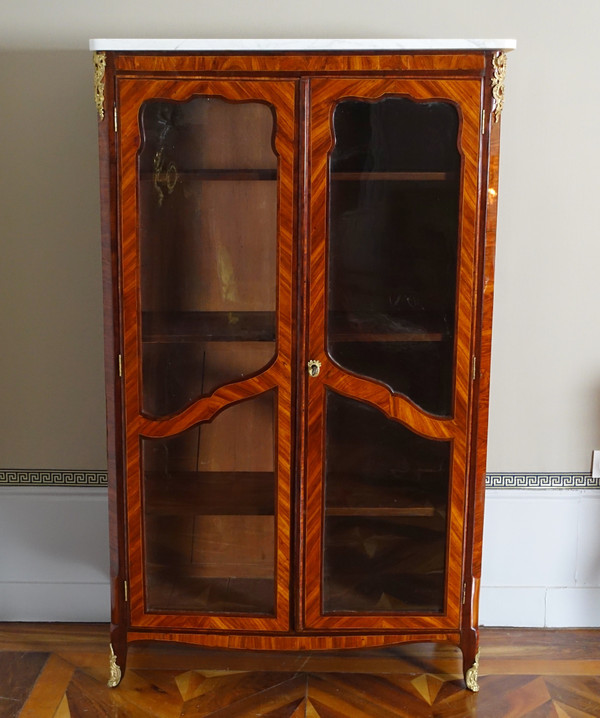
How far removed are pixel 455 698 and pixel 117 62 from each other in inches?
59.0

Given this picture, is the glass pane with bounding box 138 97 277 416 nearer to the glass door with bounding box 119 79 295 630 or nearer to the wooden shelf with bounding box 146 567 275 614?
the glass door with bounding box 119 79 295 630

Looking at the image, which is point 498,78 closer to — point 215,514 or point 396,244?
point 396,244

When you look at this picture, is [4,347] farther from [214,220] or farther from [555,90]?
[555,90]

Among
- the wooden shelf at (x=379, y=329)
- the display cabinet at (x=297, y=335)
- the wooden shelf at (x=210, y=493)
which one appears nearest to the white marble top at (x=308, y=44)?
the display cabinet at (x=297, y=335)

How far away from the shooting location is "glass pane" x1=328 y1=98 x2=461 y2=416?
5.14 feet

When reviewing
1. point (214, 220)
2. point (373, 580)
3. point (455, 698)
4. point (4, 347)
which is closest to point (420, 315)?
point (214, 220)

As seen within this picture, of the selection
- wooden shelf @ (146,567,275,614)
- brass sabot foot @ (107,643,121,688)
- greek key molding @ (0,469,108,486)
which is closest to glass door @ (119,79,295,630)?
wooden shelf @ (146,567,275,614)

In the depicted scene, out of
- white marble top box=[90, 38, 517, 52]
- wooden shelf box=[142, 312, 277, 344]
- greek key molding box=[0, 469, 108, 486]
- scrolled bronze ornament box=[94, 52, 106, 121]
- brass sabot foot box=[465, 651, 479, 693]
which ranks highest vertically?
white marble top box=[90, 38, 517, 52]

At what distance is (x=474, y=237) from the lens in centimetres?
160

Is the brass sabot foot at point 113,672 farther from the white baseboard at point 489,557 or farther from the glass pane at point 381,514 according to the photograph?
the glass pane at point 381,514

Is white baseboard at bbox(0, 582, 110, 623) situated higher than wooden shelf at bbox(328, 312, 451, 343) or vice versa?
wooden shelf at bbox(328, 312, 451, 343)

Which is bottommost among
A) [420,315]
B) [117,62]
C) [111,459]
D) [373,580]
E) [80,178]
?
[373,580]

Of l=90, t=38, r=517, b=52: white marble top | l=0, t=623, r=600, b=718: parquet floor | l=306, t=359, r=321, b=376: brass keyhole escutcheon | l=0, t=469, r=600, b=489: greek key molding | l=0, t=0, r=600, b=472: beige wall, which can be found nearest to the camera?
l=90, t=38, r=517, b=52: white marble top

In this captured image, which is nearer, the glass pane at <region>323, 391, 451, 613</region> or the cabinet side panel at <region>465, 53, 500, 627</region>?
the cabinet side panel at <region>465, 53, 500, 627</region>
